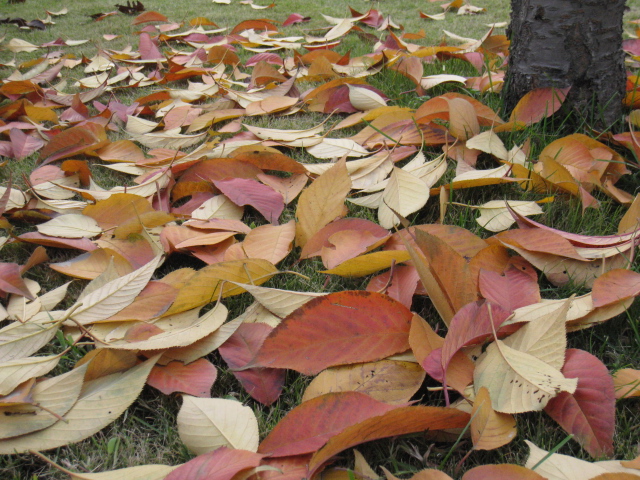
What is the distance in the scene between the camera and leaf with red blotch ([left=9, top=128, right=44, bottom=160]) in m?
1.70

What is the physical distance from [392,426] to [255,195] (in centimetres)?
75

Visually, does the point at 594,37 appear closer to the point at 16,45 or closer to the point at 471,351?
the point at 471,351

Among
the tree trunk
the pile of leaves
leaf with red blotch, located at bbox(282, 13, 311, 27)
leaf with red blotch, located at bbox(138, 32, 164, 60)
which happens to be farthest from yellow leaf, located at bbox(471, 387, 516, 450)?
leaf with red blotch, located at bbox(282, 13, 311, 27)

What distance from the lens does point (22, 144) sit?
1720mm

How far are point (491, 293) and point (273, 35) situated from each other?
263cm

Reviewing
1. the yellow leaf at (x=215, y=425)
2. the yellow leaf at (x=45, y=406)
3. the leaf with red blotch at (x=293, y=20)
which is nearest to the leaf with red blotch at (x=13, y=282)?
the yellow leaf at (x=45, y=406)

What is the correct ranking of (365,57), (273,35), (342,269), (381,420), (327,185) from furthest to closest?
(273,35) → (365,57) → (327,185) → (342,269) → (381,420)

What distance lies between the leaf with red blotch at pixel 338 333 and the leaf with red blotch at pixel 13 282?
579 mm

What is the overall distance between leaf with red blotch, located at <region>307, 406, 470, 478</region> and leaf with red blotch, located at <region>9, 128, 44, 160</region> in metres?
1.54

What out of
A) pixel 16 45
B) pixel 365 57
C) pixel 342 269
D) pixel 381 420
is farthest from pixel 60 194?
pixel 16 45

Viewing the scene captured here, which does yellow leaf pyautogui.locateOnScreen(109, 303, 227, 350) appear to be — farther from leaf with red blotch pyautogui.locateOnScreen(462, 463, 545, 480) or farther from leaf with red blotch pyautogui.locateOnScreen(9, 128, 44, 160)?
leaf with red blotch pyautogui.locateOnScreen(9, 128, 44, 160)

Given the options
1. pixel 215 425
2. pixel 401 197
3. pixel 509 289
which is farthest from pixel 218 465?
pixel 401 197

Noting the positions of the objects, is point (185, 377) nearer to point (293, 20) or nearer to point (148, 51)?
point (148, 51)

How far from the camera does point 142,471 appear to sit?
2.29 feet
